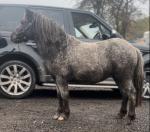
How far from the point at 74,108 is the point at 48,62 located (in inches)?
63.9

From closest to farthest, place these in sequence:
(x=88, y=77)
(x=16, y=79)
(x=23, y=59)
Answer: (x=88, y=77), (x=16, y=79), (x=23, y=59)

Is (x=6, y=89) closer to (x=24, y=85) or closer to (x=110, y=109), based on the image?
(x=24, y=85)

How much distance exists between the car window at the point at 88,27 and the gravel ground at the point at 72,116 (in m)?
1.45

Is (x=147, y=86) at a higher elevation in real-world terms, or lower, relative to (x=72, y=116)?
lower

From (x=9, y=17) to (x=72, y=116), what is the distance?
2893mm

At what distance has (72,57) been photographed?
7020 mm

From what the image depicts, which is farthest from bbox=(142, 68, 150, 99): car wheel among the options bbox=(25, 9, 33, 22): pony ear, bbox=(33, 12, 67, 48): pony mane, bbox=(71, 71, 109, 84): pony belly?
bbox=(25, 9, 33, 22): pony ear

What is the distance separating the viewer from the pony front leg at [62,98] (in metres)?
6.99

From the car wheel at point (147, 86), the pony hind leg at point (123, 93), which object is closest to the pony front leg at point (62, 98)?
the pony hind leg at point (123, 93)

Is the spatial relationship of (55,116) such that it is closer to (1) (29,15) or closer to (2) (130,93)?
(2) (130,93)

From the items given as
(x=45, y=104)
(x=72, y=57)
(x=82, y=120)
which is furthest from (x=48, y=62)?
(x=45, y=104)

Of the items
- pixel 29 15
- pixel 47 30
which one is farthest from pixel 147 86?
pixel 29 15

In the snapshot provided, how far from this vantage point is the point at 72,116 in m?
7.50

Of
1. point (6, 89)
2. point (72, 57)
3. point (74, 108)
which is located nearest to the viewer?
point (72, 57)
